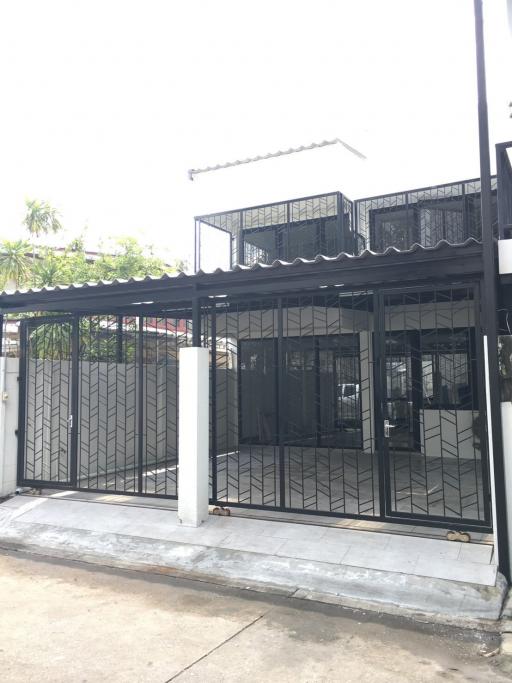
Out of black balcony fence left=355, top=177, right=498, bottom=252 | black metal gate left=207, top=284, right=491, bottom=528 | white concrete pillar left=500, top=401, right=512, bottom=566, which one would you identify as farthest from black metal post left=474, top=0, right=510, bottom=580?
black balcony fence left=355, top=177, right=498, bottom=252

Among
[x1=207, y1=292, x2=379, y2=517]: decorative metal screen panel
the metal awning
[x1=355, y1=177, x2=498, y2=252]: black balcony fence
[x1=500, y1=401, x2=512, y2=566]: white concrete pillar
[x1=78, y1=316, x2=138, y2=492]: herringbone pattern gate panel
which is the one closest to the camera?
[x1=500, y1=401, x2=512, y2=566]: white concrete pillar

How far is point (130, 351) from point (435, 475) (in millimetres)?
6566

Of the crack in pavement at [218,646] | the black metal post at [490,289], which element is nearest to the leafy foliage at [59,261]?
the black metal post at [490,289]

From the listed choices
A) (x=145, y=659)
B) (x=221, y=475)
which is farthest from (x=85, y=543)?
(x=221, y=475)

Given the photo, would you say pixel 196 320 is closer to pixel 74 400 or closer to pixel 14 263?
pixel 74 400

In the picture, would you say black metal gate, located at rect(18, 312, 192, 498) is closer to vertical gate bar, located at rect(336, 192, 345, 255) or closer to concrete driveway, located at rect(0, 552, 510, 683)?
concrete driveway, located at rect(0, 552, 510, 683)

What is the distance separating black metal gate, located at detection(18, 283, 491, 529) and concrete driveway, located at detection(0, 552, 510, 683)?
1.77m

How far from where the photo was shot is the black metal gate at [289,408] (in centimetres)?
662

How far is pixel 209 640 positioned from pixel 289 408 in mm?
8458

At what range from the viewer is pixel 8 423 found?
8.05 m

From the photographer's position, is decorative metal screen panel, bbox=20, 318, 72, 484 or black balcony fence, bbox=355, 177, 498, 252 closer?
decorative metal screen panel, bbox=20, 318, 72, 484

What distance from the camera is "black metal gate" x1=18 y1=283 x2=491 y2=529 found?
6624mm

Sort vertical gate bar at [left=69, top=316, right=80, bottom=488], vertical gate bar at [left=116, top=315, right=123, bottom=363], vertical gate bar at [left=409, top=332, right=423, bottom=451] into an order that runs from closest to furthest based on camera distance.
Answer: vertical gate bar at [left=69, top=316, right=80, bottom=488], vertical gate bar at [left=116, top=315, right=123, bottom=363], vertical gate bar at [left=409, top=332, right=423, bottom=451]

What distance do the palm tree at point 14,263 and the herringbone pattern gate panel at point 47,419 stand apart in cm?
1355
